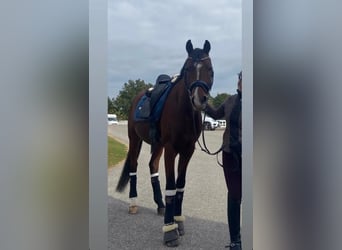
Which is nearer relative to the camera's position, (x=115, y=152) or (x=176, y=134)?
(x=115, y=152)

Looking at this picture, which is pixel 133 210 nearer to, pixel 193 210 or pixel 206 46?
pixel 193 210

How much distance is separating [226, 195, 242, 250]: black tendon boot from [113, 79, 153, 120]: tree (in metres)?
0.74

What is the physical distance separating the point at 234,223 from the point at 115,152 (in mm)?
746

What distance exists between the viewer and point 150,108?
5.53ft

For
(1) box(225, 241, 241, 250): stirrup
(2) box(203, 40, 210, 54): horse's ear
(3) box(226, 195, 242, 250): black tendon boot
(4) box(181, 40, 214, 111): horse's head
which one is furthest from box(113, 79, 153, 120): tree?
(1) box(225, 241, 241, 250): stirrup

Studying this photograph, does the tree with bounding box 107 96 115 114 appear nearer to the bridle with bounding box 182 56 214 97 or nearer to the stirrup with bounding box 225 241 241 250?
the bridle with bounding box 182 56 214 97

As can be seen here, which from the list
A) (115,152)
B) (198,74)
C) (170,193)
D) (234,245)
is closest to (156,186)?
(170,193)

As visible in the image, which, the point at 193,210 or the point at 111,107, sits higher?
the point at 111,107

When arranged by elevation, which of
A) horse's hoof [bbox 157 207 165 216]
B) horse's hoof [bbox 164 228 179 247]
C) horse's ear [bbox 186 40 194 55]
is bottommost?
horse's hoof [bbox 164 228 179 247]

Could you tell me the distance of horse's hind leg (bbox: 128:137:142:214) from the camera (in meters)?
1.62
